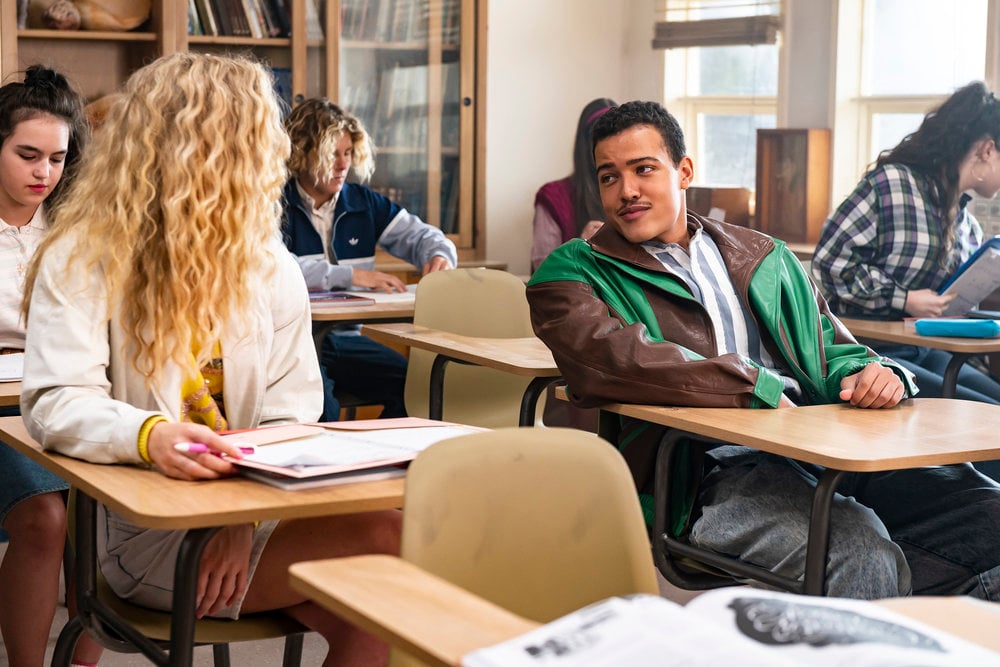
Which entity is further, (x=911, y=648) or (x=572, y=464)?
(x=572, y=464)

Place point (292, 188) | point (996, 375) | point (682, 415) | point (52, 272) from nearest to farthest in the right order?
1. point (52, 272)
2. point (682, 415)
3. point (996, 375)
4. point (292, 188)

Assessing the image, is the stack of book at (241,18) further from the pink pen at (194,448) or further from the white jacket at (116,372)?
the pink pen at (194,448)

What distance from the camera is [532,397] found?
2836mm

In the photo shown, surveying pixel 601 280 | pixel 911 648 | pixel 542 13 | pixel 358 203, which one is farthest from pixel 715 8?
pixel 911 648

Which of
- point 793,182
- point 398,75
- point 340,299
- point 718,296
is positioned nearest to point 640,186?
point 718,296

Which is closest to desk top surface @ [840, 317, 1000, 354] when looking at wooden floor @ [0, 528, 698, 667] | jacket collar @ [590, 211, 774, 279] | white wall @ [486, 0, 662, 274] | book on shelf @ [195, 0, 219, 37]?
jacket collar @ [590, 211, 774, 279]

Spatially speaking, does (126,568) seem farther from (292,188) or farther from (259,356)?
(292,188)

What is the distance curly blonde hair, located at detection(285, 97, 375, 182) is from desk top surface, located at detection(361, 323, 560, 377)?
0.93 m

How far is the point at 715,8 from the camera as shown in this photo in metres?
5.37

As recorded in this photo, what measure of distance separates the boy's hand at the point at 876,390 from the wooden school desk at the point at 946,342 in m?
0.91

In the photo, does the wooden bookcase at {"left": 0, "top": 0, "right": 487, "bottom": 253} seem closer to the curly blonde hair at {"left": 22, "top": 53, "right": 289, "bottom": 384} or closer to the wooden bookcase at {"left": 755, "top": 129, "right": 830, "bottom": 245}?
the wooden bookcase at {"left": 755, "top": 129, "right": 830, "bottom": 245}

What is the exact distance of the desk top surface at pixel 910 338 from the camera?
119 inches

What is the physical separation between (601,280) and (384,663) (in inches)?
34.4

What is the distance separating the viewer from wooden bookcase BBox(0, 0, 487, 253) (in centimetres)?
490
